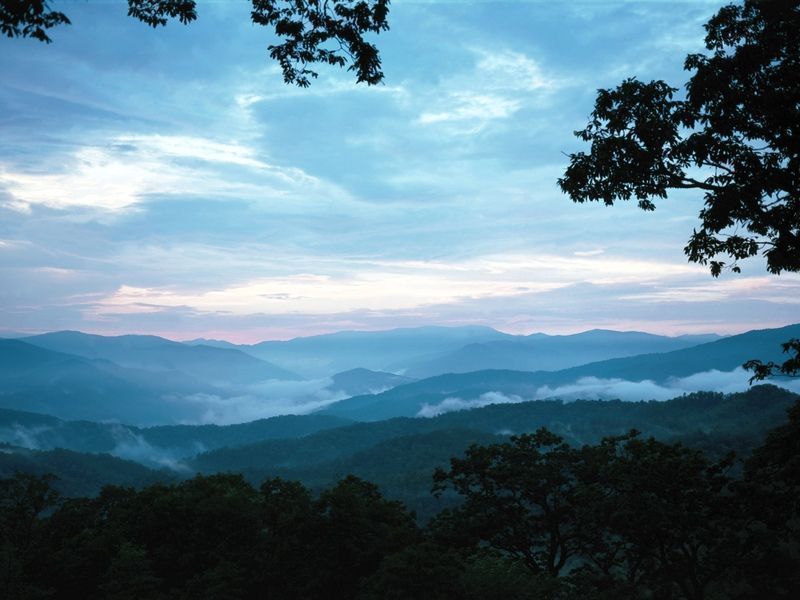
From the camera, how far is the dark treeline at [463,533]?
2358cm

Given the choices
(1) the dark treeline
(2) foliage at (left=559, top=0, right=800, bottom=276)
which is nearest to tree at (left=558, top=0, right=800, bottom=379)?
(2) foliage at (left=559, top=0, right=800, bottom=276)

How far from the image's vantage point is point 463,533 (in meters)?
29.6

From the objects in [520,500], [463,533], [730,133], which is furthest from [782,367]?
[463,533]

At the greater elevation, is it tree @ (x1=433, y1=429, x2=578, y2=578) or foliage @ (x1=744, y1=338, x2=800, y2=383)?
foliage @ (x1=744, y1=338, x2=800, y2=383)

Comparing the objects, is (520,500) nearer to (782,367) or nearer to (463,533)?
(463,533)

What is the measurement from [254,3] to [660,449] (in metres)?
23.2

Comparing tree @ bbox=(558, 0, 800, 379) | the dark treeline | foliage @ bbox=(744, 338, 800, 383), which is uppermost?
tree @ bbox=(558, 0, 800, 379)

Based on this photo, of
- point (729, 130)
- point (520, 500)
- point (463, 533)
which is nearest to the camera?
point (729, 130)

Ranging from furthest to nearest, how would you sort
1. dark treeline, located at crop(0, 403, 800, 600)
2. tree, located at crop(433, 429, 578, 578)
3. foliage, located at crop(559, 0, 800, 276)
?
tree, located at crop(433, 429, 578, 578), dark treeline, located at crop(0, 403, 800, 600), foliage, located at crop(559, 0, 800, 276)

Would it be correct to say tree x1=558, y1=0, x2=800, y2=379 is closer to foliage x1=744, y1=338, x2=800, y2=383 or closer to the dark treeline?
foliage x1=744, y1=338, x2=800, y2=383

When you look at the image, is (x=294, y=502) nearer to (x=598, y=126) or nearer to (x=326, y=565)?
(x=326, y=565)

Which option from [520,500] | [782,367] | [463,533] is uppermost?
[782,367]

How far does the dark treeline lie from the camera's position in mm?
23578

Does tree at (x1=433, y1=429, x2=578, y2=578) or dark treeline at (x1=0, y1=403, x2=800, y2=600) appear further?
tree at (x1=433, y1=429, x2=578, y2=578)
